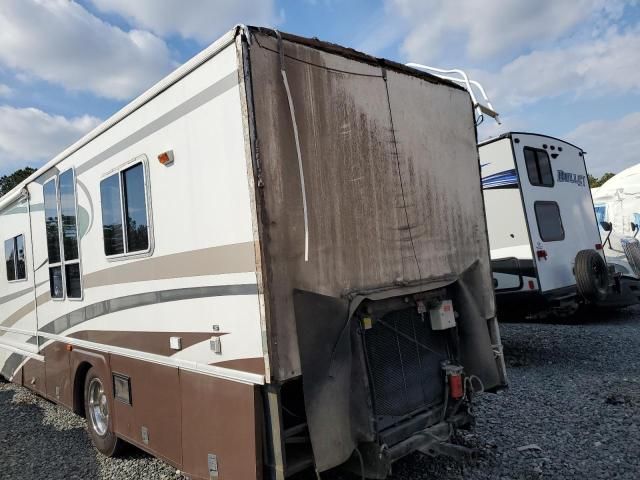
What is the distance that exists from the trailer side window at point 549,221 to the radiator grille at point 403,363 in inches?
170

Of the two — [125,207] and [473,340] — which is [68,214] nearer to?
[125,207]

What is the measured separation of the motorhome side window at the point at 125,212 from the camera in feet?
12.3

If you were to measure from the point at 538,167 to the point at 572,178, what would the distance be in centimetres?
118

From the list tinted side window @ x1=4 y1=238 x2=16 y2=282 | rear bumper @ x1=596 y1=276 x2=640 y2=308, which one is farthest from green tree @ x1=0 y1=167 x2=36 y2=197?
rear bumper @ x1=596 y1=276 x2=640 y2=308

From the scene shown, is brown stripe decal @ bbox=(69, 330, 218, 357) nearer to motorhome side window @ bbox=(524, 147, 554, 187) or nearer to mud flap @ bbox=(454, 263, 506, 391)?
mud flap @ bbox=(454, 263, 506, 391)

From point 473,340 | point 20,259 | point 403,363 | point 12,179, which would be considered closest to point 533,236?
point 473,340

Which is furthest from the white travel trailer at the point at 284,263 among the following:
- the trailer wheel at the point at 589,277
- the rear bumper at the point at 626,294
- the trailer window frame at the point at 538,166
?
the rear bumper at the point at 626,294

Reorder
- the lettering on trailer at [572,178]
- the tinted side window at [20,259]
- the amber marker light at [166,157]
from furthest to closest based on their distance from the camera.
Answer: the lettering on trailer at [572,178] → the tinted side window at [20,259] → the amber marker light at [166,157]

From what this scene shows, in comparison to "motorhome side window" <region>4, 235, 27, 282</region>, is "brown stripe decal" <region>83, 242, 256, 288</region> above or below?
below

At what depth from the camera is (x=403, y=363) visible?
352 cm

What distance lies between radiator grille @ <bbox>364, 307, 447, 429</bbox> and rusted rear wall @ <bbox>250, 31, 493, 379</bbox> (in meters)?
0.36

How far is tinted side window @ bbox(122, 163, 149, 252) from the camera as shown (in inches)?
146

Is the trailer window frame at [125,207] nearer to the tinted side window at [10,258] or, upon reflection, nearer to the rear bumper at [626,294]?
the tinted side window at [10,258]

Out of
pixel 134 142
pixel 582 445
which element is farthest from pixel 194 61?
pixel 582 445
